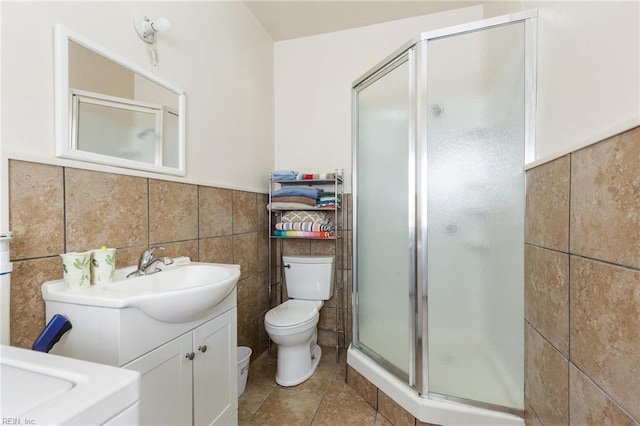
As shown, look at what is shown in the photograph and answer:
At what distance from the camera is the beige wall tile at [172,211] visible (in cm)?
142

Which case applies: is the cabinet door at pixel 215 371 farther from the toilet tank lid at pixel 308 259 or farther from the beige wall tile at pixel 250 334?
the toilet tank lid at pixel 308 259

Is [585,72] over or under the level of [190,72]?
under

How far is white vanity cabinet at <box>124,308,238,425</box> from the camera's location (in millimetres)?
965

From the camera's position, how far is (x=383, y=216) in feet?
5.86

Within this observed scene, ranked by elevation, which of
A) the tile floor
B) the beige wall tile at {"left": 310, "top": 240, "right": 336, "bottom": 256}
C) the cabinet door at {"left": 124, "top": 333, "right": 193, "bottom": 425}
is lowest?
the tile floor

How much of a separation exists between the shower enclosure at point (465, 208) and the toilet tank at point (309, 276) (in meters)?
0.74

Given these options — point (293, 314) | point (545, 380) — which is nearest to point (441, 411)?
point (545, 380)

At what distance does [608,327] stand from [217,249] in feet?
5.70

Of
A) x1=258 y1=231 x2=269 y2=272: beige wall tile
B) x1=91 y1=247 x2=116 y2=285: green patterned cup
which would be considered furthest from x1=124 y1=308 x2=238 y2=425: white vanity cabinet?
x1=258 y1=231 x2=269 y2=272: beige wall tile

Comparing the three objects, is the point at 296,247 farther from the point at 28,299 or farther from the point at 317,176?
the point at 28,299

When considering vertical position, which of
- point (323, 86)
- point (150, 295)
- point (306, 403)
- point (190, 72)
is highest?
point (323, 86)

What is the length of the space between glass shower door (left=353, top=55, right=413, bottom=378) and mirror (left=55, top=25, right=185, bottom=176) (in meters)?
1.07

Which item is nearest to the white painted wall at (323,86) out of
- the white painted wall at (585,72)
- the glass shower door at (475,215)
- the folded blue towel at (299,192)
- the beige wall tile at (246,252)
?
the folded blue towel at (299,192)

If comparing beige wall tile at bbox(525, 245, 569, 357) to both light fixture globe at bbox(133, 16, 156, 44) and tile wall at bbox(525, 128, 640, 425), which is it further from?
light fixture globe at bbox(133, 16, 156, 44)
